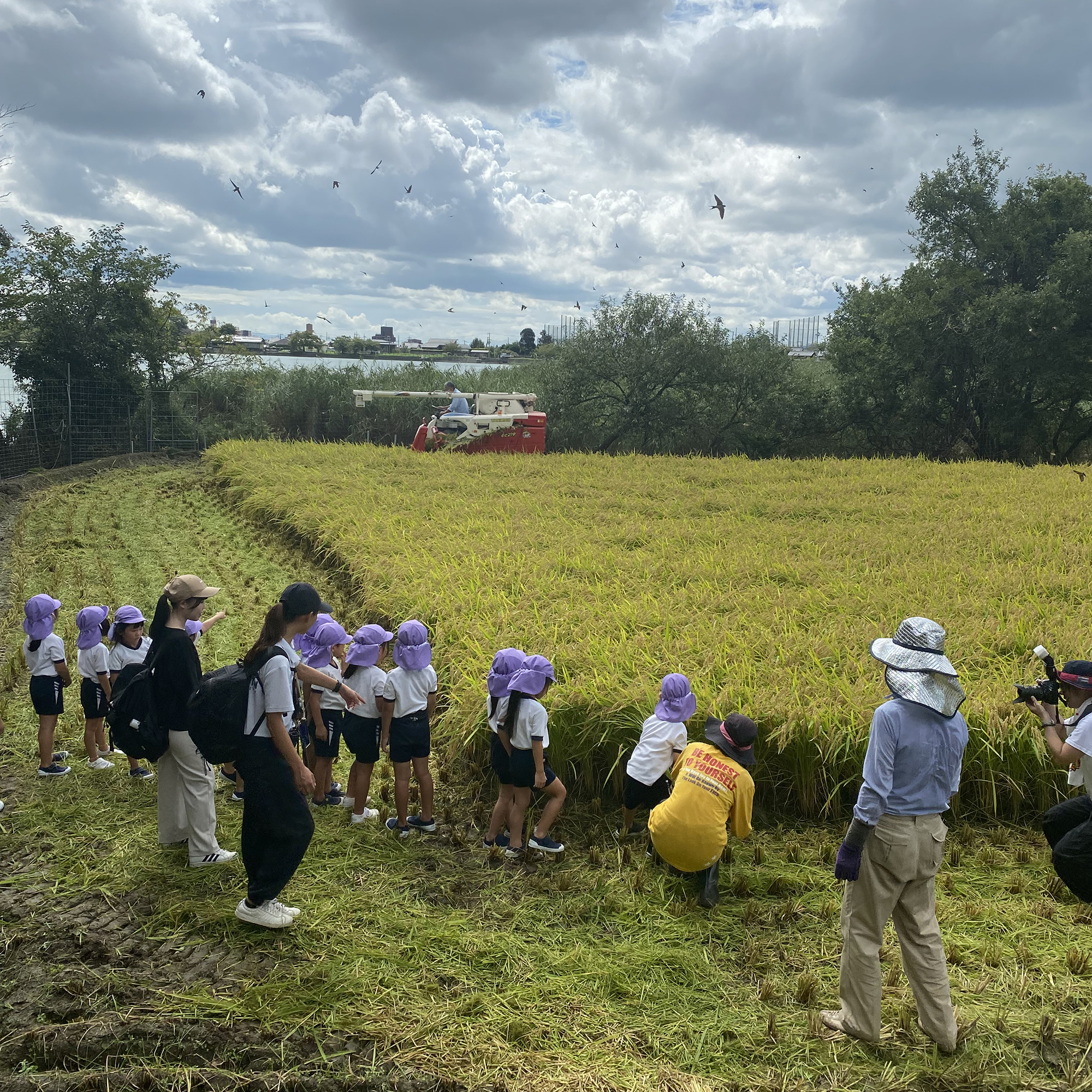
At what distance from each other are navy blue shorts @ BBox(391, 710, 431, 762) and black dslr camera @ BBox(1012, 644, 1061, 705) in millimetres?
2823

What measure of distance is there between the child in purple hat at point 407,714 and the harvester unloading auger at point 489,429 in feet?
47.2

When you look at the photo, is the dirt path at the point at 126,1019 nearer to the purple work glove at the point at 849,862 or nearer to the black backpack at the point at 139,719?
the black backpack at the point at 139,719

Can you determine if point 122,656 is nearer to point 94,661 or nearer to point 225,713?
point 94,661

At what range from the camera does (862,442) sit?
75.4ft

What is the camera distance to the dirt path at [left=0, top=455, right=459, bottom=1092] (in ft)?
9.37

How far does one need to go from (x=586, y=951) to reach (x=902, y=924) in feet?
4.14

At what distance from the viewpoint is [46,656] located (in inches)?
205

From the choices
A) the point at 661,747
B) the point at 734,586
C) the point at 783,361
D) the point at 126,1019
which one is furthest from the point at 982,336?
the point at 126,1019

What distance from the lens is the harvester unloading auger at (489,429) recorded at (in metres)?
19.5

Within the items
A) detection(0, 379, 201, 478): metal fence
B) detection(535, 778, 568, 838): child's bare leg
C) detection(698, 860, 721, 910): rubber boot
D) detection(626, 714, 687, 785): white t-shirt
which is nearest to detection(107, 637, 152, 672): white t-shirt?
detection(535, 778, 568, 838): child's bare leg

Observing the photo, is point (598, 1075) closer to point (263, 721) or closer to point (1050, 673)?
point (263, 721)

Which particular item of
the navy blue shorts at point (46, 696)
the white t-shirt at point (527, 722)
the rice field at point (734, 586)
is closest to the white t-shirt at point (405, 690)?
the white t-shirt at point (527, 722)

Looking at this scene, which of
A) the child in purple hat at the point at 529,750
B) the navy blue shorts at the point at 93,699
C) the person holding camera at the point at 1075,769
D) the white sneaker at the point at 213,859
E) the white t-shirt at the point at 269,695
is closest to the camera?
the person holding camera at the point at 1075,769

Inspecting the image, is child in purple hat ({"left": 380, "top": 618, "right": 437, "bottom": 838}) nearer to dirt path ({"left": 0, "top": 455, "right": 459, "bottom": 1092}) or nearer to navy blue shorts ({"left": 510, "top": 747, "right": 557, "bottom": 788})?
navy blue shorts ({"left": 510, "top": 747, "right": 557, "bottom": 788})
